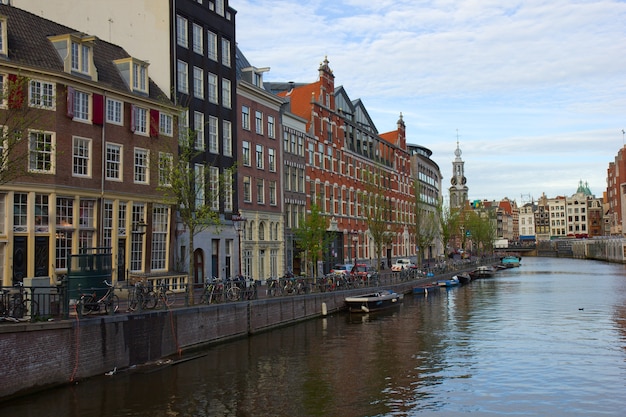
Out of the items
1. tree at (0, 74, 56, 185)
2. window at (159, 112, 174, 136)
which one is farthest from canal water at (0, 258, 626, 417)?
window at (159, 112, 174, 136)

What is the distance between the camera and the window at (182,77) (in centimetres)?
4456

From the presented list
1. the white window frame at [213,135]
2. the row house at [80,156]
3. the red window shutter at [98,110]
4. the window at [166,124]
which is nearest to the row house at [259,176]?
the white window frame at [213,135]

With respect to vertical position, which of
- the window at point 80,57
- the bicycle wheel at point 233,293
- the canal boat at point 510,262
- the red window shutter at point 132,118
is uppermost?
the window at point 80,57

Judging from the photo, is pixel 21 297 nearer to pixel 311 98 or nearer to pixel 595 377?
pixel 595 377

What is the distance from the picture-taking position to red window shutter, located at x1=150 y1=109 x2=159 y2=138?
40.0 metres

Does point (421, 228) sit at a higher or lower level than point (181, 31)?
lower

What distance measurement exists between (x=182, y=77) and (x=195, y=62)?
212 cm

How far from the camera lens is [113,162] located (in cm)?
3734

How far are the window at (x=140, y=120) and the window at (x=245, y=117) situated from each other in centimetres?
1299

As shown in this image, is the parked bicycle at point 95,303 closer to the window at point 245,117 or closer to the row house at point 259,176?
the row house at point 259,176

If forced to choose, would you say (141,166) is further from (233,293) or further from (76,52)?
(233,293)

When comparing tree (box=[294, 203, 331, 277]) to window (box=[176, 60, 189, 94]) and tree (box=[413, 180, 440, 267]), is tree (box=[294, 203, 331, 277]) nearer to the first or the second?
window (box=[176, 60, 189, 94])

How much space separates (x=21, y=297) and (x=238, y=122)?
3114 cm

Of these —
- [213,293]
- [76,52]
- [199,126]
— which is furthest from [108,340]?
[199,126]
